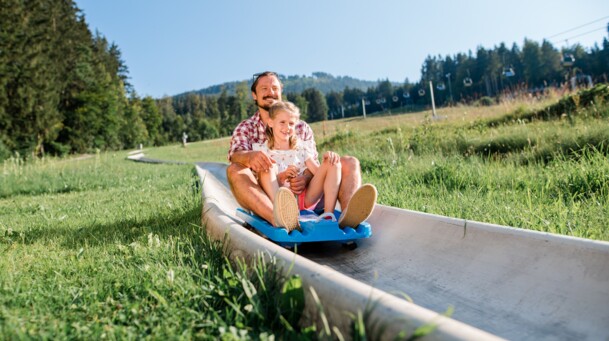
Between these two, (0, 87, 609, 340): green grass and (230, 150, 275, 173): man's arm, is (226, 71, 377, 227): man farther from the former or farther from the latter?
(0, 87, 609, 340): green grass

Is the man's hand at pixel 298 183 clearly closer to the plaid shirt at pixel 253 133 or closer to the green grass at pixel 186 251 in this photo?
the plaid shirt at pixel 253 133

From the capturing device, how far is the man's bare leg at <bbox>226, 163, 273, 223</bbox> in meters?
3.24

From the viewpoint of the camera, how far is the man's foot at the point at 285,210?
9.52 feet

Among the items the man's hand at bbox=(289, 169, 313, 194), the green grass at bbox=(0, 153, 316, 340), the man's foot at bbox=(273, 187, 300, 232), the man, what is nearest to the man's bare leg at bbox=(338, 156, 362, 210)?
the man

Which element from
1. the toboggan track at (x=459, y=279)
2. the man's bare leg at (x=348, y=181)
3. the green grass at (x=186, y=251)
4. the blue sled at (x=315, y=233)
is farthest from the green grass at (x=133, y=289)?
the man's bare leg at (x=348, y=181)

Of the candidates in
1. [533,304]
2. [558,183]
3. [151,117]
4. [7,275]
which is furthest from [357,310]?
[151,117]

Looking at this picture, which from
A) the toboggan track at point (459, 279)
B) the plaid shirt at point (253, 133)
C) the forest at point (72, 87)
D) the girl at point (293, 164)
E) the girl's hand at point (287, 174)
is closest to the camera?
the toboggan track at point (459, 279)

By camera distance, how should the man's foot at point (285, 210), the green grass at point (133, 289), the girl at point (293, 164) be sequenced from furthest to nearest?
the girl at point (293, 164)
the man's foot at point (285, 210)
the green grass at point (133, 289)

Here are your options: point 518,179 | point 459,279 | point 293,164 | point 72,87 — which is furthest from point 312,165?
point 72,87

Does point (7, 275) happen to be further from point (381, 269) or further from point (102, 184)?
point (102, 184)

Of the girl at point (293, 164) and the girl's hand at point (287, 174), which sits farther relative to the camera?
the girl's hand at point (287, 174)

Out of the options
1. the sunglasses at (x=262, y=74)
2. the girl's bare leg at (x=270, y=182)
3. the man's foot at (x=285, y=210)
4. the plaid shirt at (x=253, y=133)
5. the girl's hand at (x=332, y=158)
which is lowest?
the man's foot at (x=285, y=210)

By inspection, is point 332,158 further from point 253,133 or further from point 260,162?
point 253,133

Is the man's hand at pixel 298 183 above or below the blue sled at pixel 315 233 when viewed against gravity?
above
